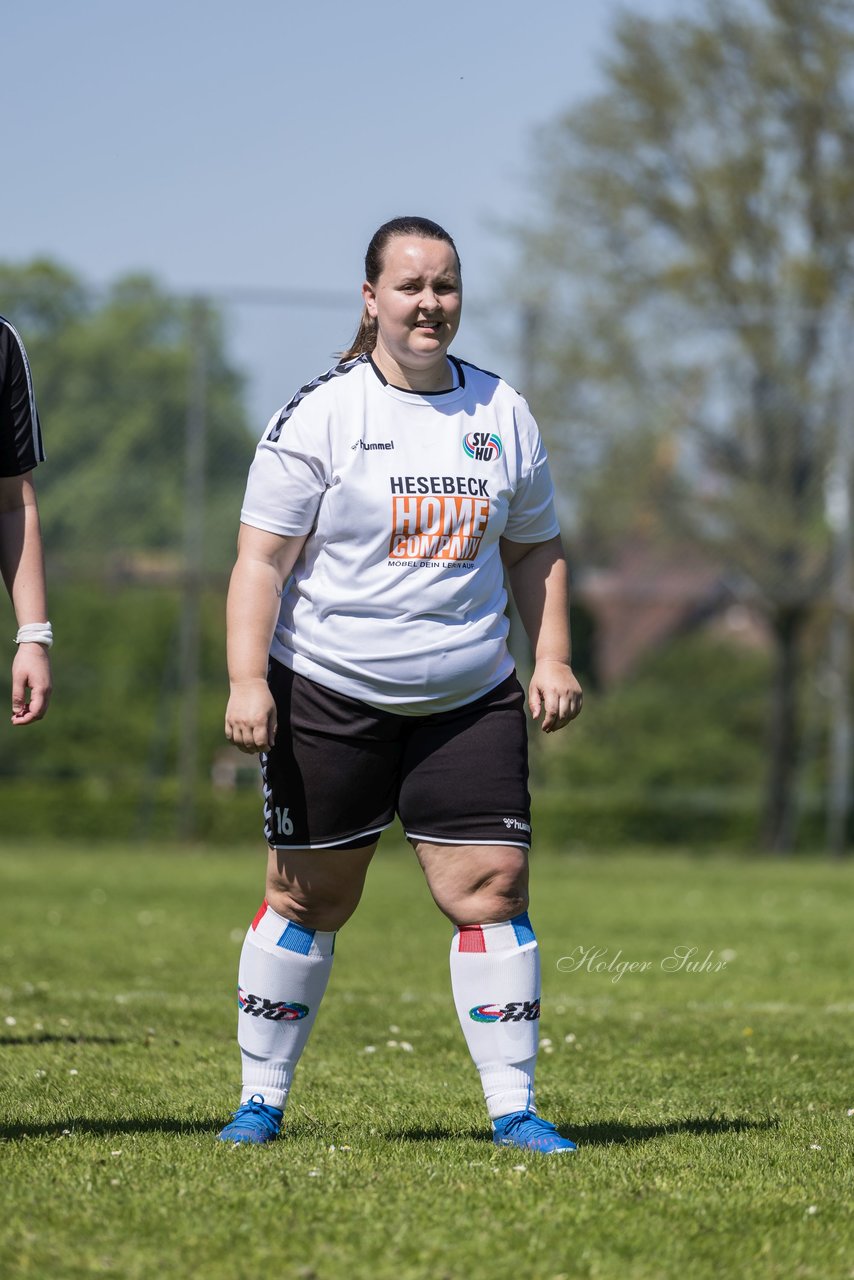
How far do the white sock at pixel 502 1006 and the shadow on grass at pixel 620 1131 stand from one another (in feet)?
0.72

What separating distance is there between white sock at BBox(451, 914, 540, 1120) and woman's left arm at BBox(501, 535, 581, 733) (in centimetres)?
54

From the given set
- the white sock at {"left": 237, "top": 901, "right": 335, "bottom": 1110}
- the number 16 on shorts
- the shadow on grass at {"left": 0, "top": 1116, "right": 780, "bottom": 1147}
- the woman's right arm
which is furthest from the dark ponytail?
the shadow on grass at {"left": 0, "top": 1116, "right": 780, "bottom": 1147}

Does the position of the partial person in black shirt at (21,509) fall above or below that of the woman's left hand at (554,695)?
above

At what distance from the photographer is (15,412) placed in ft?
14.1

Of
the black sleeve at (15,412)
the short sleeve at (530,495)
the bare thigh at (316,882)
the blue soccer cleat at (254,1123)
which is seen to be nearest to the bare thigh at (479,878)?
the bare thigh at (316,882)

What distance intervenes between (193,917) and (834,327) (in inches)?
497

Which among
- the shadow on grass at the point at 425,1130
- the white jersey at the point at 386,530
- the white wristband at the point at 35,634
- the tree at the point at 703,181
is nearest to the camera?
the white jersey at the point at 386,530

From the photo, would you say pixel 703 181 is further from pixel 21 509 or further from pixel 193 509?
pixel 21 509

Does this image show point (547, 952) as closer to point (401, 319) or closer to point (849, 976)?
point (849, 976)

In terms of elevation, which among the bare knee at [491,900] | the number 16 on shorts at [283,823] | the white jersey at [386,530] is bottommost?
the bare knee at [491,900]

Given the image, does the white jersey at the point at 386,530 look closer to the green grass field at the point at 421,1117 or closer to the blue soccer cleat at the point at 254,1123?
the blue soccer cleat at the point at 254,1123

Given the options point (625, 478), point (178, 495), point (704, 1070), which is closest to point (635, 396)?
point (625, 478)

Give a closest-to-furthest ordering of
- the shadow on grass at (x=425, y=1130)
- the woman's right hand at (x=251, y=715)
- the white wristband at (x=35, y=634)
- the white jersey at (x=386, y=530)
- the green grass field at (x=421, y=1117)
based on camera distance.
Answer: the green grass field at (x=421, y=1117) < the woman's right hand at (x=251, y=715) < the white jersey at (x=386, y=530) < the white wristband at (x=35, y=634) < the shadow on grass at (x=425, y=1130)

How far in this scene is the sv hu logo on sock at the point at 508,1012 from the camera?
13.6 feet
